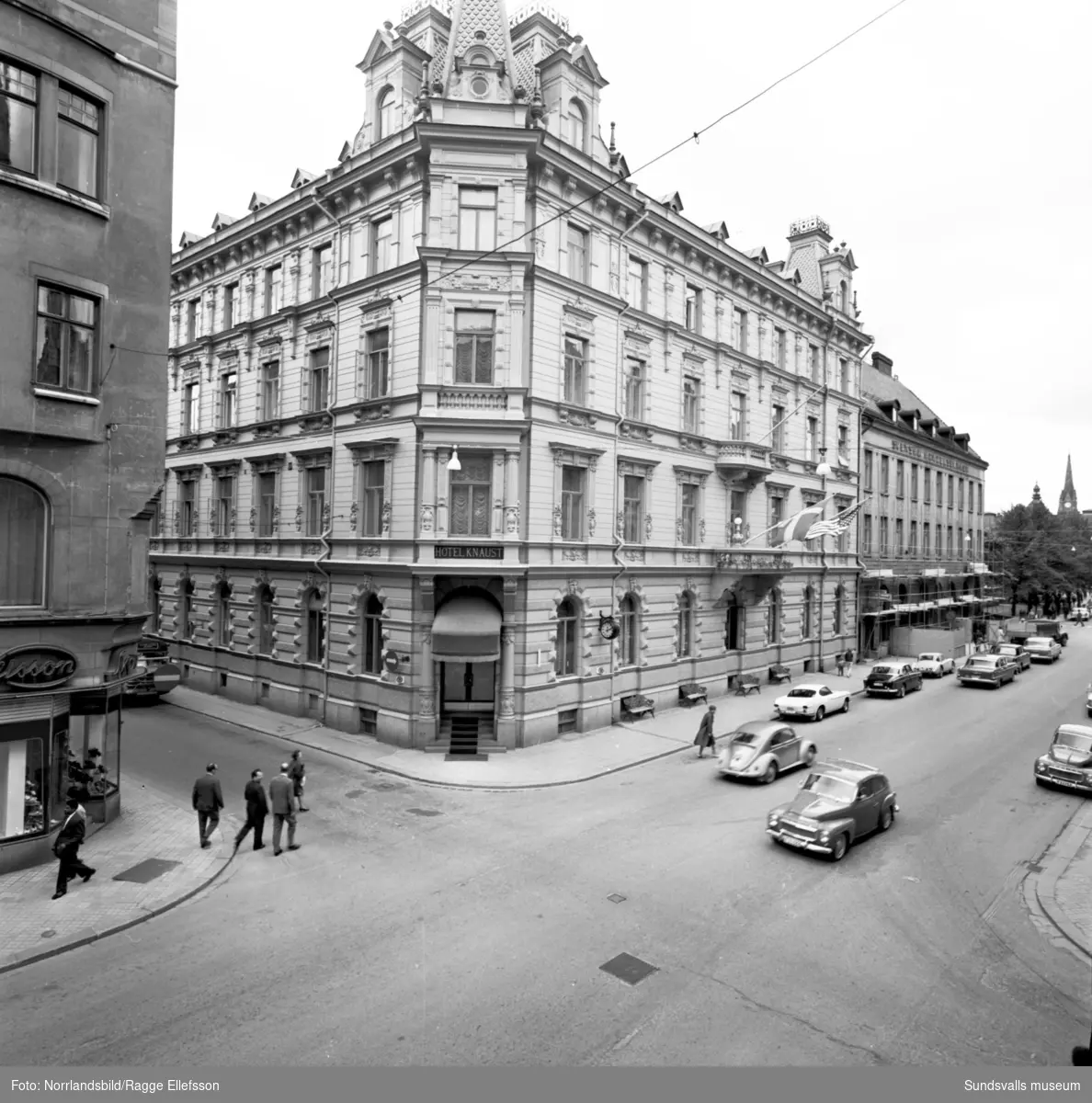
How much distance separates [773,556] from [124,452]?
26214 millimetres

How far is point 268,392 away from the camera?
1177 inches

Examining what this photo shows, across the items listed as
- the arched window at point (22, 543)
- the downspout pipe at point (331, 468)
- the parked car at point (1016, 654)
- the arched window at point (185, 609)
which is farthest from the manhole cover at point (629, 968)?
the parked car at point (1016, 654)

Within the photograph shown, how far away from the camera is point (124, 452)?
15.7m

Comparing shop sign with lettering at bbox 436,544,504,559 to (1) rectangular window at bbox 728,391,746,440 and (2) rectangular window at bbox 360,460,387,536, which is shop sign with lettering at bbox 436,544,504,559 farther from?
(1) rectangular window at bbox 728,391,746,440

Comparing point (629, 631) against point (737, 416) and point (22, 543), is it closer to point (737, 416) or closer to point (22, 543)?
point (737, 416)

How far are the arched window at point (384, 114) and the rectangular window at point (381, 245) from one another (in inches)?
123

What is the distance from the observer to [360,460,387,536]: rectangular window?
24844mm

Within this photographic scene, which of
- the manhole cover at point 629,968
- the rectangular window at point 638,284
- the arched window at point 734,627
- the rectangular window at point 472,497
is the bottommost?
the manhole cover at point 629,968

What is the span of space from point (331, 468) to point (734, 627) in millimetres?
19113

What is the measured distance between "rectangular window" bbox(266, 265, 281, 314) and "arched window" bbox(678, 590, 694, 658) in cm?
2004

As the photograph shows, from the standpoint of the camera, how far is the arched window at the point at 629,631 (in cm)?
2761

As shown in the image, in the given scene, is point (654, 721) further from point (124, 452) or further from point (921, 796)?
point (124, 452)

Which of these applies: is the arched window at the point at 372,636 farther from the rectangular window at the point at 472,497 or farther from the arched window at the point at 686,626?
the arched window at the point at 686,626

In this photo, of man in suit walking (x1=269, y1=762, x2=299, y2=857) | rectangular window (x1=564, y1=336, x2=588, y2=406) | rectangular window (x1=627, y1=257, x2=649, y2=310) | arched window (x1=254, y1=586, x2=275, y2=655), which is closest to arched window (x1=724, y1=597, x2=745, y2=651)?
rectangular window (x1=564, y1=336, x2=588, y2=406)
